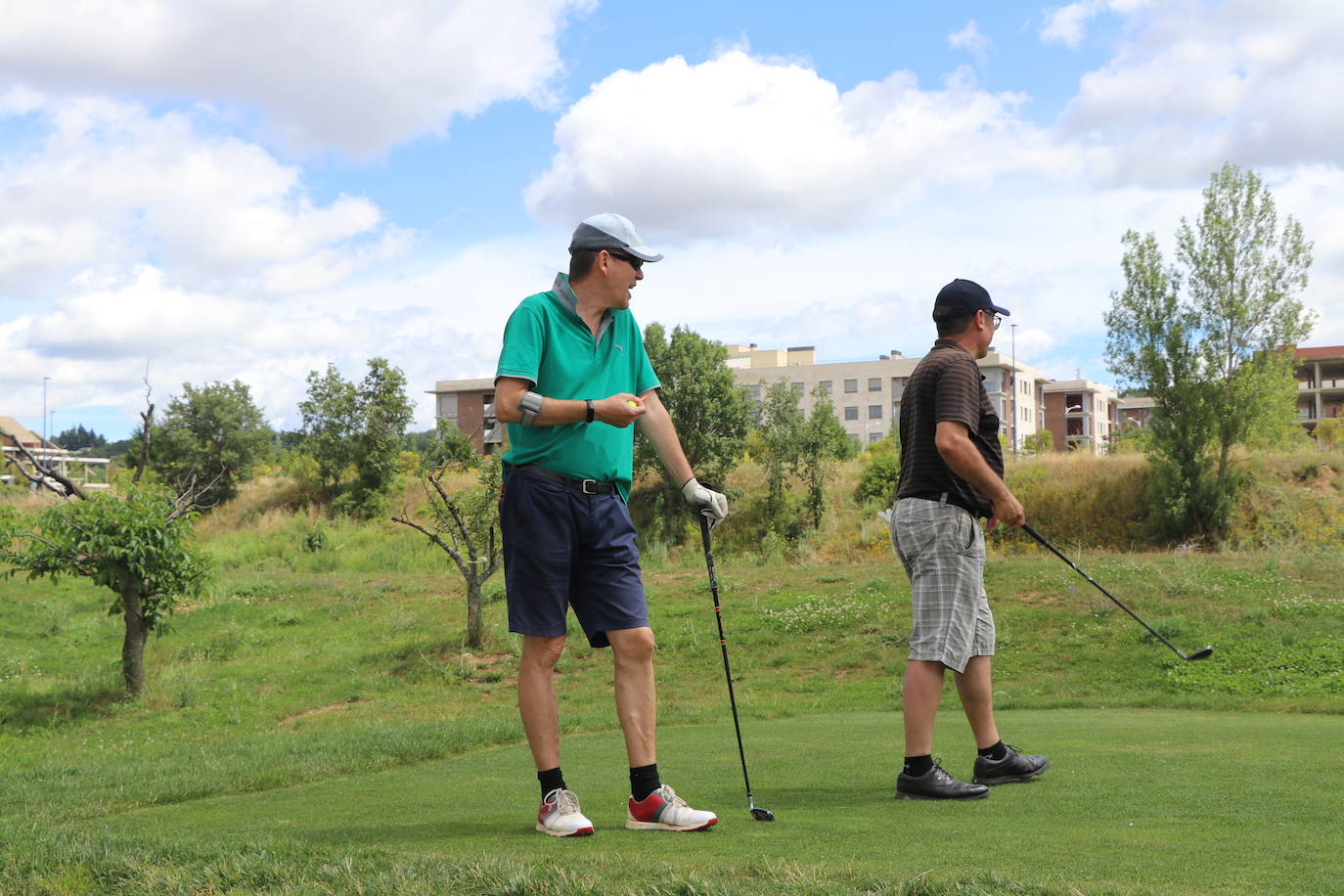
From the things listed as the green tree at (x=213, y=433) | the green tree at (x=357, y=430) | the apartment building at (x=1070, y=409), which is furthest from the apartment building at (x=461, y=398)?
the green tree at (x=357, y=430)

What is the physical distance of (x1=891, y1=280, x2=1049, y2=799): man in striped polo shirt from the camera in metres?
4.86

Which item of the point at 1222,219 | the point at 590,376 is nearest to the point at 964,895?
the point at 590,376

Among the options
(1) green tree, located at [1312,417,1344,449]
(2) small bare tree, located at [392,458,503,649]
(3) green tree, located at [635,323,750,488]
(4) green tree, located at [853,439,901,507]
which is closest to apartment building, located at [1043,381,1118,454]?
(1) green tree, located at [1312,417,1344,449]

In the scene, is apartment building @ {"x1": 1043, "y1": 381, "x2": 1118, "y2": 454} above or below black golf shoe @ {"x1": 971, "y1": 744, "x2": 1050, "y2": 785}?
above

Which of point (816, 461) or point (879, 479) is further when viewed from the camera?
point (816, 461)

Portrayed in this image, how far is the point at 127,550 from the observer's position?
13.1 meters

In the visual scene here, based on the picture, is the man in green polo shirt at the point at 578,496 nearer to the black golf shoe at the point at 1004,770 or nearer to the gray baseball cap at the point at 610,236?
the gray baseball cap at the point at 610,236

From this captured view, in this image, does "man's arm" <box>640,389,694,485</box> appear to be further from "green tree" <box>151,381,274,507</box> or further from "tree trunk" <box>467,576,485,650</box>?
"green tree" <box>151,381,274,507</box>

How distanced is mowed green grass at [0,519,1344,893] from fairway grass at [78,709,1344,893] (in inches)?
0.9

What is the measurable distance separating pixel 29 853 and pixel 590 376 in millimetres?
2759

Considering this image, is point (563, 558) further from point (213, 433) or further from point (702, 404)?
point (213, 433)

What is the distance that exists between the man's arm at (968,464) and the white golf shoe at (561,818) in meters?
2.02

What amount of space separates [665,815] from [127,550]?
35.2 feet

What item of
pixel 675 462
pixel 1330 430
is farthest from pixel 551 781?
pixel 1330 430
